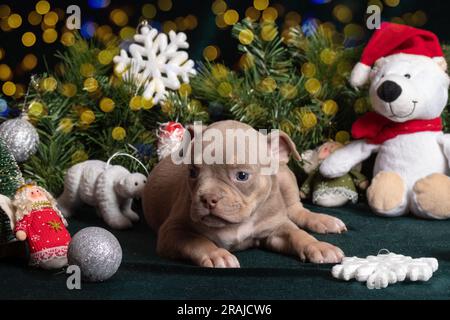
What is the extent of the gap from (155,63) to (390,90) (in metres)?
1.38

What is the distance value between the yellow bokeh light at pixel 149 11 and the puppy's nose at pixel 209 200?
6.90 ft

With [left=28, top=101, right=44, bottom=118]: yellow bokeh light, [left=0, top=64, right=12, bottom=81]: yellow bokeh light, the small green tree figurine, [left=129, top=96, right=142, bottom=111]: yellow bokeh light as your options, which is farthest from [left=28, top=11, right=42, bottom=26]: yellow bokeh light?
the small green tree figurine

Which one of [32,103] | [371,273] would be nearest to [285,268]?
[371,273]

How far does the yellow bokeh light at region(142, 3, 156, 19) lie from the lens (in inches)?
171

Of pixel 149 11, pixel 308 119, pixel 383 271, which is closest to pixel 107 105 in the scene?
pixel 149 11

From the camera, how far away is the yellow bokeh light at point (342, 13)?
4293 millimetres

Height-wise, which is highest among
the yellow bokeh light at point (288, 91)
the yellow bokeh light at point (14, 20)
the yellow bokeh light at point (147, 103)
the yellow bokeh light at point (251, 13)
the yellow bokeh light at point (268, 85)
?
the yellow bokeh light at point (251, 13)

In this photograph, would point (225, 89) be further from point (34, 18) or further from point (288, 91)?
point (34, 18)

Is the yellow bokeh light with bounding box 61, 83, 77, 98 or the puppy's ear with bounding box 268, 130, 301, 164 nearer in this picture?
the puppy's ear with bounding box 268, 130, 301, 164

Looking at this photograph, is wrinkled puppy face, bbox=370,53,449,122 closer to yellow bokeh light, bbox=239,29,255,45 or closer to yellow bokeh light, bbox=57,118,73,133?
yellow bokeh light, bbox=239,29,255,45

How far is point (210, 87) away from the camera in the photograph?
4004 mm

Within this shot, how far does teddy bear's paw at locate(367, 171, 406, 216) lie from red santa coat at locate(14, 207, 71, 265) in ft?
5.25

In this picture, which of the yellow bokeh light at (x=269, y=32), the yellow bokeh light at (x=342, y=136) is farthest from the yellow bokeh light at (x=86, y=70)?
the yellow bokeh light at (x=342, y=136)

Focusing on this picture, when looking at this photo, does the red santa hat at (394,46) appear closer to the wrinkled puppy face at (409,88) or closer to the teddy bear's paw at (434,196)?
the wrinkled puppy face at (409,88)
